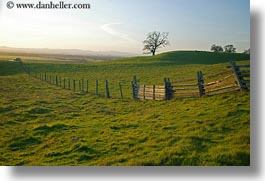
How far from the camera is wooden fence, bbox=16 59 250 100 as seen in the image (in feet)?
23.6

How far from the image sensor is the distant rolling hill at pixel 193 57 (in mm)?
7229

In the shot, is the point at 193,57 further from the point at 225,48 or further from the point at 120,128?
the point at 120,128

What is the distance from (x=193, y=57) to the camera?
8781 mm

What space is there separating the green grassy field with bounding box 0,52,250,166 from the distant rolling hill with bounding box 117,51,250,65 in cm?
6

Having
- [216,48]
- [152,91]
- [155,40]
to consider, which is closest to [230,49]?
Answer: [216,48]

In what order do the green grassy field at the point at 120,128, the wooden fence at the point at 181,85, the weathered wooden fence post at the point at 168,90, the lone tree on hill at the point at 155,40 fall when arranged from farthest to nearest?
the weathered wooden fence post at the point at 168,90 → the wooden fence at the point at 181,85 → the lone tree on hill at the point at 155,40 → the green grassy field at the point at 120,128

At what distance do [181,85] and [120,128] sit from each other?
7.72 ft

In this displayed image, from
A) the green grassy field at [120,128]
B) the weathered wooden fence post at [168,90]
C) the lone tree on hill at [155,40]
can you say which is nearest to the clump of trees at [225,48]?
the green grassy field at [120,128]

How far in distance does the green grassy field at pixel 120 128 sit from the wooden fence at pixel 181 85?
232 millimetres

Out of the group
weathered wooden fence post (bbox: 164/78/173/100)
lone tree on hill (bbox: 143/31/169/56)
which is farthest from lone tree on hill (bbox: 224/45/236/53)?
weathered wooden fence post (bbox: 164/78/173/100)

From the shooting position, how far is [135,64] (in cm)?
983

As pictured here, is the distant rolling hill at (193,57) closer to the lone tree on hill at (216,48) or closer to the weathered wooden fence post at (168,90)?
the lone tree on hill at (216,48)

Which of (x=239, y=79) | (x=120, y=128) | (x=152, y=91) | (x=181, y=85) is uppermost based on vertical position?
(x=239, y=79)

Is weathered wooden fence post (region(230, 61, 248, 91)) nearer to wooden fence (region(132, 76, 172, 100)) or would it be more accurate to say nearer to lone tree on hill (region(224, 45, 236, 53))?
lone tree on hill (region(224, 45, 236, 53))
